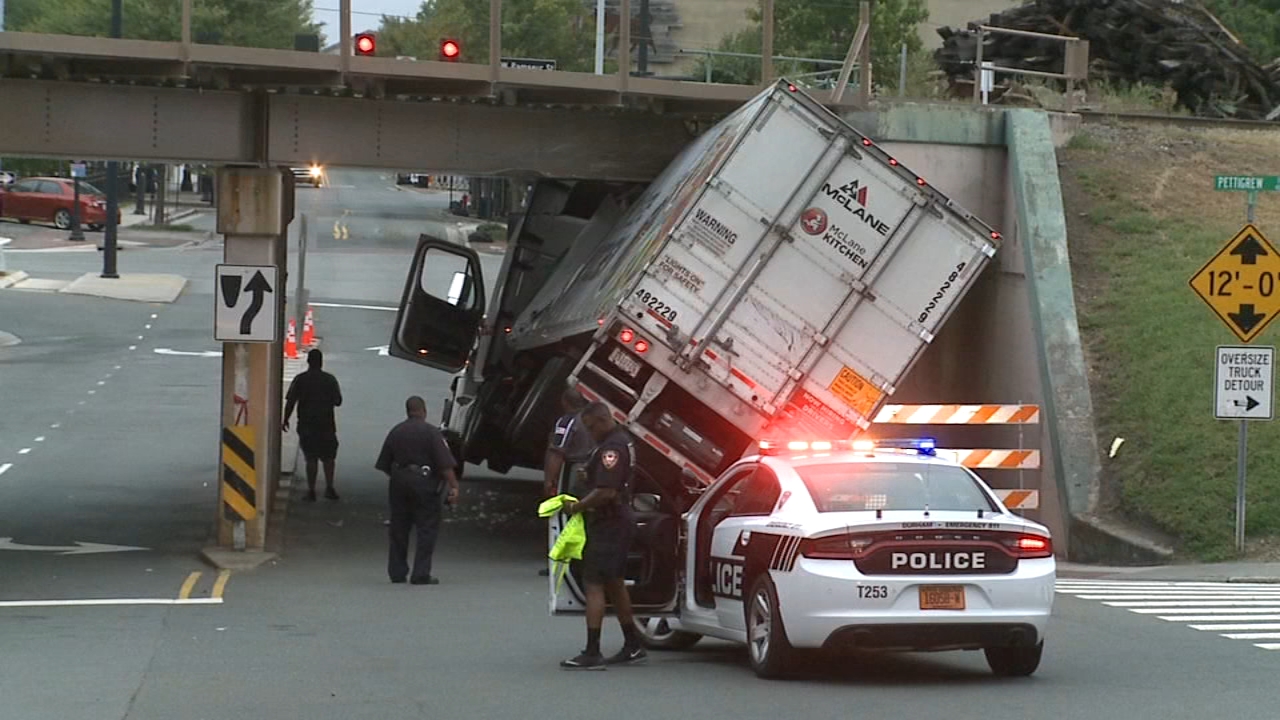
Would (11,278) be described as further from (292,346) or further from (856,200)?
(856,200)

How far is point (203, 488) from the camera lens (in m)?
25.2

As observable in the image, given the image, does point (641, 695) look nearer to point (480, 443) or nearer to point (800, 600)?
point (800, 600)

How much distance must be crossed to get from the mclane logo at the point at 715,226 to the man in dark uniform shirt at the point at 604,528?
18.6 ft

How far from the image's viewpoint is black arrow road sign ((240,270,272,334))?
19547 mm

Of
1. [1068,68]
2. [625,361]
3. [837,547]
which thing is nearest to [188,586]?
[625,361]

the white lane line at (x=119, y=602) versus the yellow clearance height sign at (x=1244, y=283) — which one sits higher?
the yellow clearance height sign at (x=1244, y=283)

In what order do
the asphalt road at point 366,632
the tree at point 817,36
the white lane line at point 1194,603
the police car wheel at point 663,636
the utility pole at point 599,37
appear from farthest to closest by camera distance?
the tree at point 817,36 → the utility pole at point 599,37 → the white lane line at point 1194,603 → the police car wheel at point 663,636 → the asphalt road at point 366,632

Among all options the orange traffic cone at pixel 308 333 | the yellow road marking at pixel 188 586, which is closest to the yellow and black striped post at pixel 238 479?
the yellow road marking at pixel 188 586

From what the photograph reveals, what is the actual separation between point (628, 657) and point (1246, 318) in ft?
32.3

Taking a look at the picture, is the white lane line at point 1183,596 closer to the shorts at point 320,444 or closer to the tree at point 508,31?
the tree at point 508,31

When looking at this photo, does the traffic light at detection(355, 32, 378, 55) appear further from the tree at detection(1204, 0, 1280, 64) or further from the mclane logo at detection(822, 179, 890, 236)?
the tree at detection(1204, 0, 1280, 64)

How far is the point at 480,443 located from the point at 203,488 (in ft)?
12.3

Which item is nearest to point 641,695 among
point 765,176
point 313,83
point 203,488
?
point 765,176

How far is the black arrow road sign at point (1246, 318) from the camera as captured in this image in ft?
62.7
